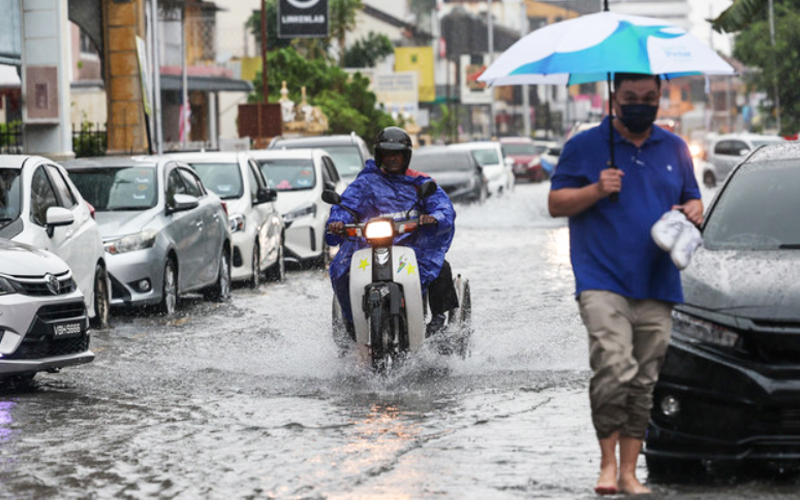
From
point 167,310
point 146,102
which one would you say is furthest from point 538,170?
point 167,310

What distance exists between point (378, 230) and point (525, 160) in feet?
190

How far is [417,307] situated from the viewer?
426 inches

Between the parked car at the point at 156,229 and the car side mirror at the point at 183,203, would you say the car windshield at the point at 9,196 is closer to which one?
the parked car at the point at 156,229

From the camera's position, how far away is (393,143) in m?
11.0

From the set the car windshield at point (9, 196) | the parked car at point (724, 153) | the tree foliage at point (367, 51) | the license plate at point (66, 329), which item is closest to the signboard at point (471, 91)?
the tree foliage at point (367, 51)

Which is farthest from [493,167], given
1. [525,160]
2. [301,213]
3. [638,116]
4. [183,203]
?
[638,116]

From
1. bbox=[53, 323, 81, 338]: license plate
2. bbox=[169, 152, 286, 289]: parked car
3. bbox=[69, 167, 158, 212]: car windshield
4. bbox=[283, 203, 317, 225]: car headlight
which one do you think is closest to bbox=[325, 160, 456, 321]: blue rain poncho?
bbox=[53, 323, 81, 338]: license plate

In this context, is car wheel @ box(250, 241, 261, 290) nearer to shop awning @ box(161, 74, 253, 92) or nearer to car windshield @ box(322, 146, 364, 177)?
car windshield @ box(322, 146, 364, 177)

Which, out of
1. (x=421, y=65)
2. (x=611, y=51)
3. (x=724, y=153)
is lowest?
(x=724, y=153)

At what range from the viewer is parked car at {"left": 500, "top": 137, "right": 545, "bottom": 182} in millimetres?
68062

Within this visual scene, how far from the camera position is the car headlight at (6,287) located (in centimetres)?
1034

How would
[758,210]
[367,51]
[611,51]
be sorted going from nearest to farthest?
[611,51] → [758,210] → [367,51]

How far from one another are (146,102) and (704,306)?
23.9m

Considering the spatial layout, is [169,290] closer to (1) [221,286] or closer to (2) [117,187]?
(2) [117,187]
